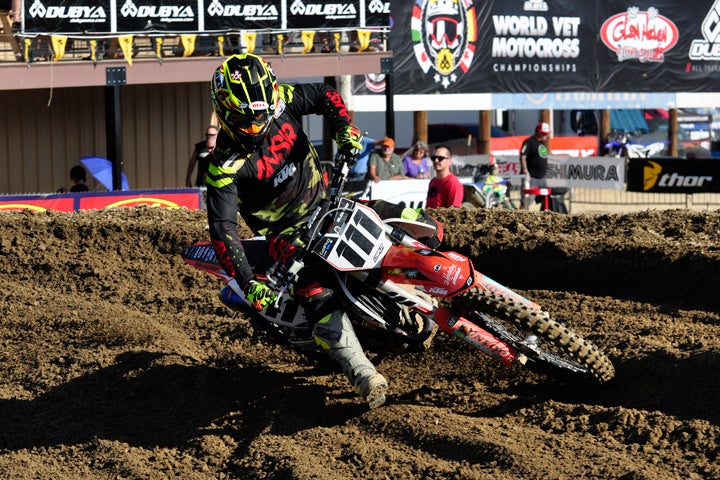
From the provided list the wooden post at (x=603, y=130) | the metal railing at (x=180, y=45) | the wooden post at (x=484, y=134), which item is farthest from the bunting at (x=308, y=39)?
the wooden post at (x=603, y=130)

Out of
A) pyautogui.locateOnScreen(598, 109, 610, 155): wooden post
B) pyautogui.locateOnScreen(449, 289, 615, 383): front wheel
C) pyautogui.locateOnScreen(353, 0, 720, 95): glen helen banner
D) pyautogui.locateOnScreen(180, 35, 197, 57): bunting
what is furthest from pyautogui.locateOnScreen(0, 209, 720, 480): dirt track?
pyautogui.locateOnScreen(598, 109, 610, 155): wooden post

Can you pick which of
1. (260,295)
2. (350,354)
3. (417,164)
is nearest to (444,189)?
(417,164)

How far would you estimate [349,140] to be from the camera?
19.0 feet

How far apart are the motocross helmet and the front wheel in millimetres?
1431

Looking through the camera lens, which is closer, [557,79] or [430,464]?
[430,464]

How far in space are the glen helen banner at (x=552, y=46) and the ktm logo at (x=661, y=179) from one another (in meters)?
5.88

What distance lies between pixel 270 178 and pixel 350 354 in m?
1.14

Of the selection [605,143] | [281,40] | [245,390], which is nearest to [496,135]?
[605,143]

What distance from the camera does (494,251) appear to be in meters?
9.20

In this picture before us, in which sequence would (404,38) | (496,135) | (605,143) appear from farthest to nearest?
(496,135), (605,143), (404,38)

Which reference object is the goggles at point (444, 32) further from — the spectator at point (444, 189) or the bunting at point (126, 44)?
the spectator at point (444, 189)

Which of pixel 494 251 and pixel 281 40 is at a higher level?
pixel 281 40

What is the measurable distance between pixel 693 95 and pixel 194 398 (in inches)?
914

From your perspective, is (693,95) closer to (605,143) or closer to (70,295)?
(605,143)
